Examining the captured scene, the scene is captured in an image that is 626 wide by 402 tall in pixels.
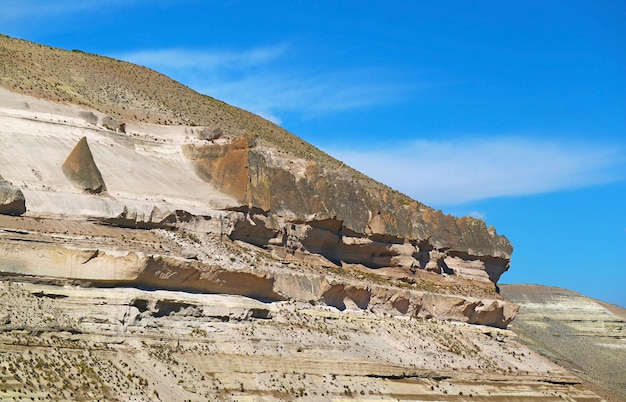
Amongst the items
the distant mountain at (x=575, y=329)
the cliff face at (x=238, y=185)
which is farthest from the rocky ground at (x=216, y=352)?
the distant mountain at (x=575, y=329)

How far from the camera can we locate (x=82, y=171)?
44312 millimetres

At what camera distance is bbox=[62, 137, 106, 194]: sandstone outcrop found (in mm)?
Answer: 44100

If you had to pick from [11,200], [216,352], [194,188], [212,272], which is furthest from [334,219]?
[11,200]

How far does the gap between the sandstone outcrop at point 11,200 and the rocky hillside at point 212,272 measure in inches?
1.9

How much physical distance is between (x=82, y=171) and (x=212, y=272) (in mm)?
6787

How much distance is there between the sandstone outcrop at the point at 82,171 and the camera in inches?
1736

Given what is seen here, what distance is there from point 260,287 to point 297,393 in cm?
569

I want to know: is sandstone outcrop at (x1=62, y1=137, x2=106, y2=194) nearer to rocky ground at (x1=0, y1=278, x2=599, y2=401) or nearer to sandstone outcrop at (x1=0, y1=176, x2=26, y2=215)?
sandstone outcrop at (x1=0, y1=176, x2=26, y2=215)

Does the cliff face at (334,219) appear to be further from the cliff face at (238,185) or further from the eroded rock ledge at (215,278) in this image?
the eroded rock ledge at (215,278)

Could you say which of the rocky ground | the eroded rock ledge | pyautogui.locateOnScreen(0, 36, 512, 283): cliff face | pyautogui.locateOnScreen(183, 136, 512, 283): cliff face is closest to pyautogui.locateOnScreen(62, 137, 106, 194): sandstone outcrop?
pyautogui.locateOnScreen(0, 36, 512, 283): cliff face

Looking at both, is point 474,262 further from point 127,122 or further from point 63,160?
point 63,160

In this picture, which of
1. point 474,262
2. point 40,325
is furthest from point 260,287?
point 474,262

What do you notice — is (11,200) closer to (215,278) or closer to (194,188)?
(215,278)

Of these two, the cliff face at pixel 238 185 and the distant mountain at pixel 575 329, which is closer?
the cliff face at pixel 238 185
